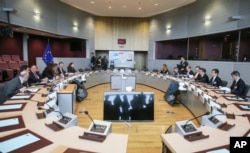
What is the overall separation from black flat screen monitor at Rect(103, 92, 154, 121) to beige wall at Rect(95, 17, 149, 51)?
31.3ft

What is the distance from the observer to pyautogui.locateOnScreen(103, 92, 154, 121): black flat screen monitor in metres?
2.90

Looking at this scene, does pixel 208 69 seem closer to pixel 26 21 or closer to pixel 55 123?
pixel 55 123

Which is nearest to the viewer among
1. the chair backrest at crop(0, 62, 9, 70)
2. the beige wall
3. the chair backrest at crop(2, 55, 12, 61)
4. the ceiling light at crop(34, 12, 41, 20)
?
the ceiling light at crop(34, 12, 41, 20)

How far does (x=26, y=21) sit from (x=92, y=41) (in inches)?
197

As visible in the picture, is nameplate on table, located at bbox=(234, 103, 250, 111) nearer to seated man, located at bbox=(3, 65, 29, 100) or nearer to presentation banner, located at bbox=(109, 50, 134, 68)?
seated man, located at bbox=(3, 65, 29, 100)

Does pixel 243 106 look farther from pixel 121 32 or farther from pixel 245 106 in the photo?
pixel 121 32

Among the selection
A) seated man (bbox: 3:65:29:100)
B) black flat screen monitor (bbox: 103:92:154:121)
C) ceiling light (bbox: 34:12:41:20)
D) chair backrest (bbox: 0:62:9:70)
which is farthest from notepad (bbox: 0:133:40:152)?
chair backrest (bbox: 0:62:9:70)

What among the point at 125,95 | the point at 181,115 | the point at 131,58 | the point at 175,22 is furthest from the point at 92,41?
the point at 125,95

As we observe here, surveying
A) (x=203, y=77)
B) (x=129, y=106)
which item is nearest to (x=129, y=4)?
(x=203, y=77)

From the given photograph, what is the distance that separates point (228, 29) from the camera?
20.5ft

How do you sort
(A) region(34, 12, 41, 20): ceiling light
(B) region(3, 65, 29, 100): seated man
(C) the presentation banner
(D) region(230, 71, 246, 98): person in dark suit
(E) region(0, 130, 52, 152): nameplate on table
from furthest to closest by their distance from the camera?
(C) the presentation banner < (A) region(34, 12, 41, 20): ceiling light < (D) region(230, 71, 246, 98): person in dark suit < (B) region(3, 65, 29, 100): seated man < (E) region(0, 130, 52, 152): nameplate on table

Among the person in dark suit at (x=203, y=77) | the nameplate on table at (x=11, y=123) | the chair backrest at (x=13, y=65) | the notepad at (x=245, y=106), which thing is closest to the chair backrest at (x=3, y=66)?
the chair backrest at (x=13, y=65)

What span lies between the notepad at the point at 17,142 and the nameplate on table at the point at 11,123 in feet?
0.85

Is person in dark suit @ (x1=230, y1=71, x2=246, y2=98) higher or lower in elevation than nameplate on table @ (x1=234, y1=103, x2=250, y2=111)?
higher
